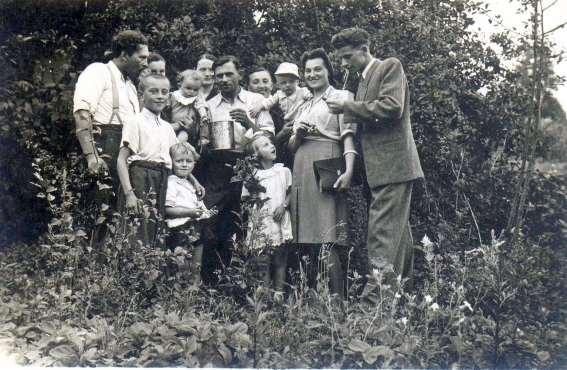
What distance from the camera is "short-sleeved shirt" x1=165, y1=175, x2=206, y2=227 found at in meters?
5.18

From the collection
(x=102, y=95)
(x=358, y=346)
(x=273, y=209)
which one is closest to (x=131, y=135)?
(x=102, y=95)

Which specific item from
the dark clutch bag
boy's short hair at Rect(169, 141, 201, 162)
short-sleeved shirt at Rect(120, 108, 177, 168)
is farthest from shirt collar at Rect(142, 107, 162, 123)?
the dark clutch bag

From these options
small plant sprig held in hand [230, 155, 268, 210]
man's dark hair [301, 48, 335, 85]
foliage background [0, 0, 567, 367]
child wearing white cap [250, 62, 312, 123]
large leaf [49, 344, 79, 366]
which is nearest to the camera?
large leaf [49, 344, 79, 366]

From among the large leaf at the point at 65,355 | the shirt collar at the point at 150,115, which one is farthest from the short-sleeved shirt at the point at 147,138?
the large leaf at the point at 65,355

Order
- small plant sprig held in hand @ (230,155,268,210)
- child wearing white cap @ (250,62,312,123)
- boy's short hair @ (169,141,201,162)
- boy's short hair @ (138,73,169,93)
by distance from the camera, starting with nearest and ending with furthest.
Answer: small plant sprig held in hand @ (230,155,268,210)
boy's short hair @ (138,73,169,93)
boy's short hair @ (169,141,201,162)
child wearing white cap @ (250,62,312,123)

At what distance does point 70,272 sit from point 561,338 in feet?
10.1

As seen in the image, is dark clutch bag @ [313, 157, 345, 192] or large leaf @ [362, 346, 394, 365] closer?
large leaf @ [362, 346, 394, 365]

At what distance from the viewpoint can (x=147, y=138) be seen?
5027 mm

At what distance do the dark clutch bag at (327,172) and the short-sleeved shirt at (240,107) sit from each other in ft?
1.78

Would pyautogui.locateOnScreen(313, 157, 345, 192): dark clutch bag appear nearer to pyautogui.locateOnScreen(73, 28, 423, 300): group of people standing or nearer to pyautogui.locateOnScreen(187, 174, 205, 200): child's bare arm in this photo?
pyautogui.locateOnScreen(73, 28, 423, 300): group of people standing

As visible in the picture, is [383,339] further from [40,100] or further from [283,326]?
[40,100]

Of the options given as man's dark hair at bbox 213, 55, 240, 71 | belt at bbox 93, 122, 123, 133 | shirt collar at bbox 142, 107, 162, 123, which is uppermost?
man's dark hair at bbox 213, 55, 240, 71

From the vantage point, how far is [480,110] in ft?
20.5

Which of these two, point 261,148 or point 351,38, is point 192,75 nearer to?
point 261,148
